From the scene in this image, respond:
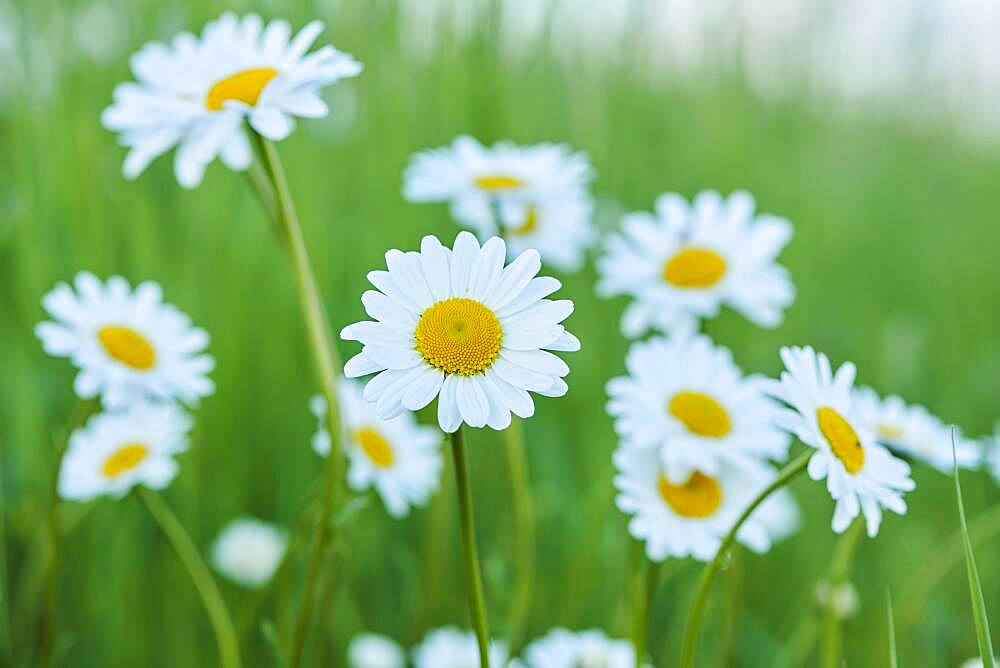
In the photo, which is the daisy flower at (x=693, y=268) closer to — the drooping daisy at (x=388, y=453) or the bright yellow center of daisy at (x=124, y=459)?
the drooping daisy at (x=388, y=453)

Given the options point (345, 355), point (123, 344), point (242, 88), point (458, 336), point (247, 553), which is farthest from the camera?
point (345, 355)

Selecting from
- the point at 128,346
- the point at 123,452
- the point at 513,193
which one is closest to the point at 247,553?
the point at 123,452

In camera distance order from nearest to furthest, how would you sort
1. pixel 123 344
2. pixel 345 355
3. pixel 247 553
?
pixel 123 344 → pixel 247 553 → pixel 345 355

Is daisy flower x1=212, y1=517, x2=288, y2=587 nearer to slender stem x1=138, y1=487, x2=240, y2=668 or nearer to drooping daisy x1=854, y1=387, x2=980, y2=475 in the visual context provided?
slender stem x1=138, y1=487, x2=240, y2=668

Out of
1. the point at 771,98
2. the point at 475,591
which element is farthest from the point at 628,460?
the point at 771,98

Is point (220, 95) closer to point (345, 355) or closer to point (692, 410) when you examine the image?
point (692, 410)

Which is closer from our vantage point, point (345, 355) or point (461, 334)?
point (461, 334)

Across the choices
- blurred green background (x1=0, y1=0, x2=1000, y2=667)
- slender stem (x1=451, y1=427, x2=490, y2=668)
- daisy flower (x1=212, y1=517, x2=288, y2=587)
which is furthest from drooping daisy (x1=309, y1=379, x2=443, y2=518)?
slender stem (x1=451, y1=427, x2=490, y2=668)
